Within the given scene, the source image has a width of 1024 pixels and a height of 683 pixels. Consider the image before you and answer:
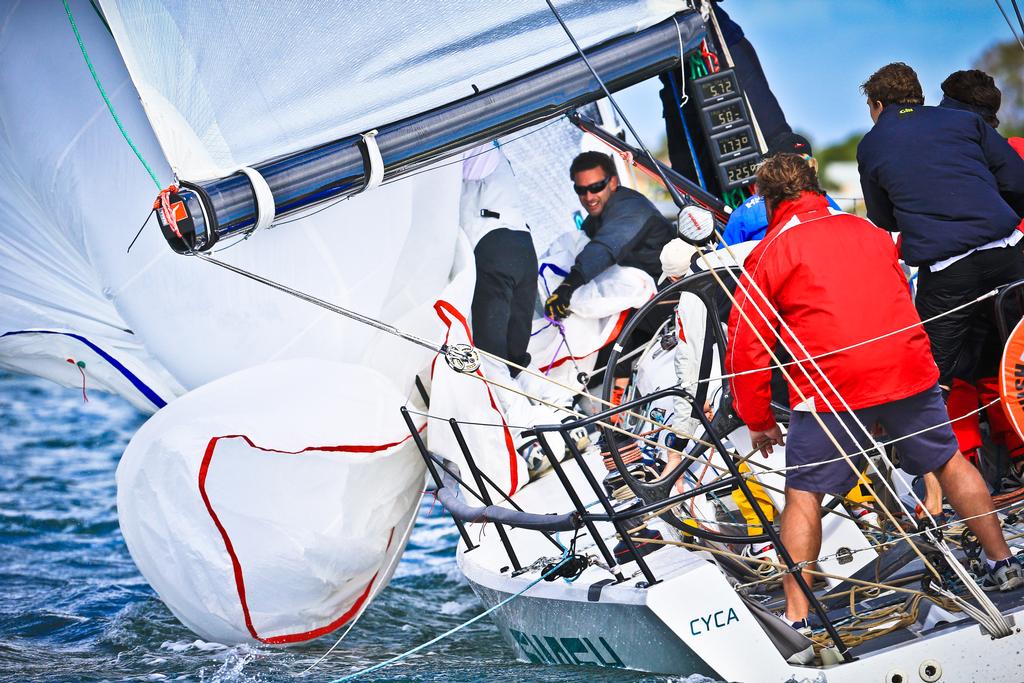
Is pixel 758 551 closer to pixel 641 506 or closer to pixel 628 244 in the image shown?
pixel 641 506

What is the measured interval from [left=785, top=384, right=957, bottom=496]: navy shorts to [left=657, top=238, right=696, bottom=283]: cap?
3.42 feet

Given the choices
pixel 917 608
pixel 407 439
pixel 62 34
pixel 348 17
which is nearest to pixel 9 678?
pixel 407 439

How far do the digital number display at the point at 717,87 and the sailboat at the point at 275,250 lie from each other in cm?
56

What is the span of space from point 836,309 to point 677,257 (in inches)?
42.8

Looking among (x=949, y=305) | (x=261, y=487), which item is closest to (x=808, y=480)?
(x=949, y=305)

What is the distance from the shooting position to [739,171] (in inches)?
187

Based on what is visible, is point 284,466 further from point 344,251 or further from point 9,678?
point 9,678

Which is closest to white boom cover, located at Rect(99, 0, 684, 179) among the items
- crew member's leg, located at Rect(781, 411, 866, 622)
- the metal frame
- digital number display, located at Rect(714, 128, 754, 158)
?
the metal frame

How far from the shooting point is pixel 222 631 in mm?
4074

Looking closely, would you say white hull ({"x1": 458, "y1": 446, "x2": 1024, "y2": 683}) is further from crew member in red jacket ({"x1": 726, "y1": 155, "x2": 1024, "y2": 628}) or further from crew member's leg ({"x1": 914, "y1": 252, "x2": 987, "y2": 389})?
crew member's leg ({"x1": 914, "y1": 252, "x2": 987, "y2": 389})

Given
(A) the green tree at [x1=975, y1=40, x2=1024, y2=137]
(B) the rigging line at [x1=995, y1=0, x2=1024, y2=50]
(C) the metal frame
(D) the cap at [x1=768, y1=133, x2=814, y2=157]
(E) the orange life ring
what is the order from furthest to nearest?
(A) the green tree at [x1=975, y1=40, x2=1024, y2=137] → (D) the cap at [x1=768, y1=133, x2=814, y2=157] → (B) the rigging line at [x1=995, y1=0, x2=1024, y2=50] → (E) the orange life ring → (C) the metal frame

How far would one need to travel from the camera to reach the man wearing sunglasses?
4.45 meters

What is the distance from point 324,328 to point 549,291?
3.12 feet

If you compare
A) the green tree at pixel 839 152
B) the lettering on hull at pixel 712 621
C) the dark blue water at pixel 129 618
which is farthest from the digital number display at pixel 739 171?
the green tree at pixel 839 152
